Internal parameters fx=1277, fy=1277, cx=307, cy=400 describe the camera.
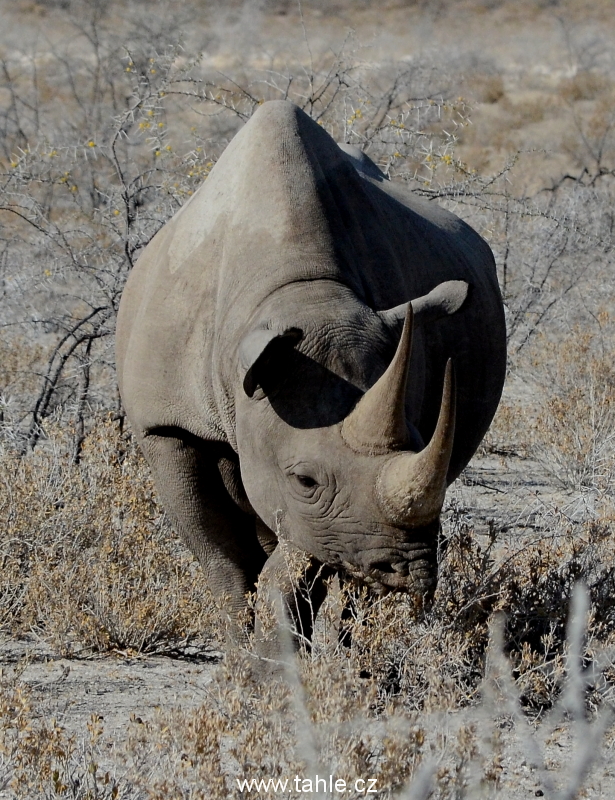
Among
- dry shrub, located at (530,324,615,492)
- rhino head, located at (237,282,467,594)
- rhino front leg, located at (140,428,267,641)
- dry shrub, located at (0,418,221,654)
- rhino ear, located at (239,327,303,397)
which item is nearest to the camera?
rhino head, located at (237,282,467,594)

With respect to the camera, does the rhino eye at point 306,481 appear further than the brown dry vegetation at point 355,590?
Yes

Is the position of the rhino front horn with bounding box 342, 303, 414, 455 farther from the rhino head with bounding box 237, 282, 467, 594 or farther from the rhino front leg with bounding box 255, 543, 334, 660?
the rhino front leg with bounding box 255, 543, 334, 660

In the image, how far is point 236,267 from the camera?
4.70m

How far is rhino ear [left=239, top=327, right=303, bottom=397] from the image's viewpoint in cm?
411

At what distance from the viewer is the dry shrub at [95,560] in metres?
5.30


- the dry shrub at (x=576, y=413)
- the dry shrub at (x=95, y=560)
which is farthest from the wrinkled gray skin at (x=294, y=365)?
the dry shrub at (x=576, y=413)

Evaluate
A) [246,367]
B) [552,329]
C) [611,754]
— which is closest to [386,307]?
[246,367]

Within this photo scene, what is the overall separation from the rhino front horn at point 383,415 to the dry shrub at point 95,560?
163cm

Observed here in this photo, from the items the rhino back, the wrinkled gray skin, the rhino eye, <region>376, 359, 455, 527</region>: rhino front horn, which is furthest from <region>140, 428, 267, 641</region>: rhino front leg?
<region>376, 359, 455, 527</region>: rhino front horn

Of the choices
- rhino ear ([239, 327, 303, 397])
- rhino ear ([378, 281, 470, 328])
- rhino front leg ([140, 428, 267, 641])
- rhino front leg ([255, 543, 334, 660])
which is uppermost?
rhino ear ([378, 281, 470, 328])

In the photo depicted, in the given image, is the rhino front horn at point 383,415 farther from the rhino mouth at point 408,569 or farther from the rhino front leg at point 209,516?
the rhino front leg at point 209,516

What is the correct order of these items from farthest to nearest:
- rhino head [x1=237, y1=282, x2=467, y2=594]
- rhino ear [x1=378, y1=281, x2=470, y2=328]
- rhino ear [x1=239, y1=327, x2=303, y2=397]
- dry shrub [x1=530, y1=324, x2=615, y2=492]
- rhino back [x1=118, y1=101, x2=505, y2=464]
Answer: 1. dry shrub [x1=530, y1=324, x2=615, y2=492]
2. rhino back [x1=118, y1=101, x2=505, y2=464]
3. rhino ear [x1=378, y1=281, x2=470, y2=328]
4. rhino ear [x1=239, y1=327, x2=303, y2=397]
5. rhino head [x1=237, y1=282, x2=467, y2=594]

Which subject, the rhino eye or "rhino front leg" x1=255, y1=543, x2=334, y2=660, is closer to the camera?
the rhino eye

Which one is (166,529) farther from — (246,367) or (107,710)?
(246,367)
